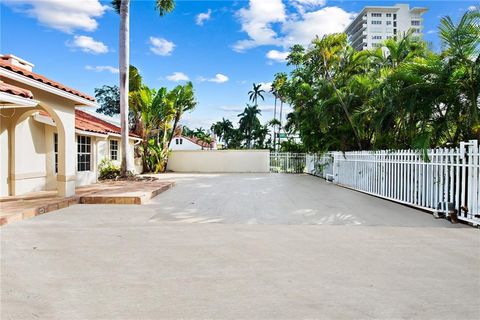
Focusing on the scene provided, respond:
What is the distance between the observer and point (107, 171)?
1538 cm

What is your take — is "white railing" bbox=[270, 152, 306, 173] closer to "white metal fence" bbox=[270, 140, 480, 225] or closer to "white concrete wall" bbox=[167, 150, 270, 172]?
"white concrete wall" bbox=[167, 150, 270, 172]

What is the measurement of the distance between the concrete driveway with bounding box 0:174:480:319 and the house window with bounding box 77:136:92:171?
6120 millimetres

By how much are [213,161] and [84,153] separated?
12664 mm

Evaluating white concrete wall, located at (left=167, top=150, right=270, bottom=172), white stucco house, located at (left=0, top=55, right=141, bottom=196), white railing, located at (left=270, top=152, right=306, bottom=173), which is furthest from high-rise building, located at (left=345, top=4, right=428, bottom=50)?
white stucco house, located at (left=0, top=55, right=141, bottom=196)

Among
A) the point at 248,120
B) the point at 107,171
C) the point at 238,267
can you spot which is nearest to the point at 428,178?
the point at 238,267

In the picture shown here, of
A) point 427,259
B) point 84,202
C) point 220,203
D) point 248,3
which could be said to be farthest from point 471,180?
point 248,3

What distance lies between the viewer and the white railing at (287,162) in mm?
23812

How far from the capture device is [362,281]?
3.61m

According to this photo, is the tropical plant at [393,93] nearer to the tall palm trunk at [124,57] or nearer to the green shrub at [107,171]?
the tall palm trunk at [124,57]

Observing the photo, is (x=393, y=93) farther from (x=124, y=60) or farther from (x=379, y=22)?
(x=379, y=22)

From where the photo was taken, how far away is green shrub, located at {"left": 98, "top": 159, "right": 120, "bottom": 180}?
602 inches

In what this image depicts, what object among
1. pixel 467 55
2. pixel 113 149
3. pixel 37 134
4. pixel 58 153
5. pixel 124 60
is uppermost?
pixel 124 60

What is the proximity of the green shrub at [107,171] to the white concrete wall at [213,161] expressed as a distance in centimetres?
937

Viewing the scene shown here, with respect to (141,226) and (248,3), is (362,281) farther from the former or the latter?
(248,3)
